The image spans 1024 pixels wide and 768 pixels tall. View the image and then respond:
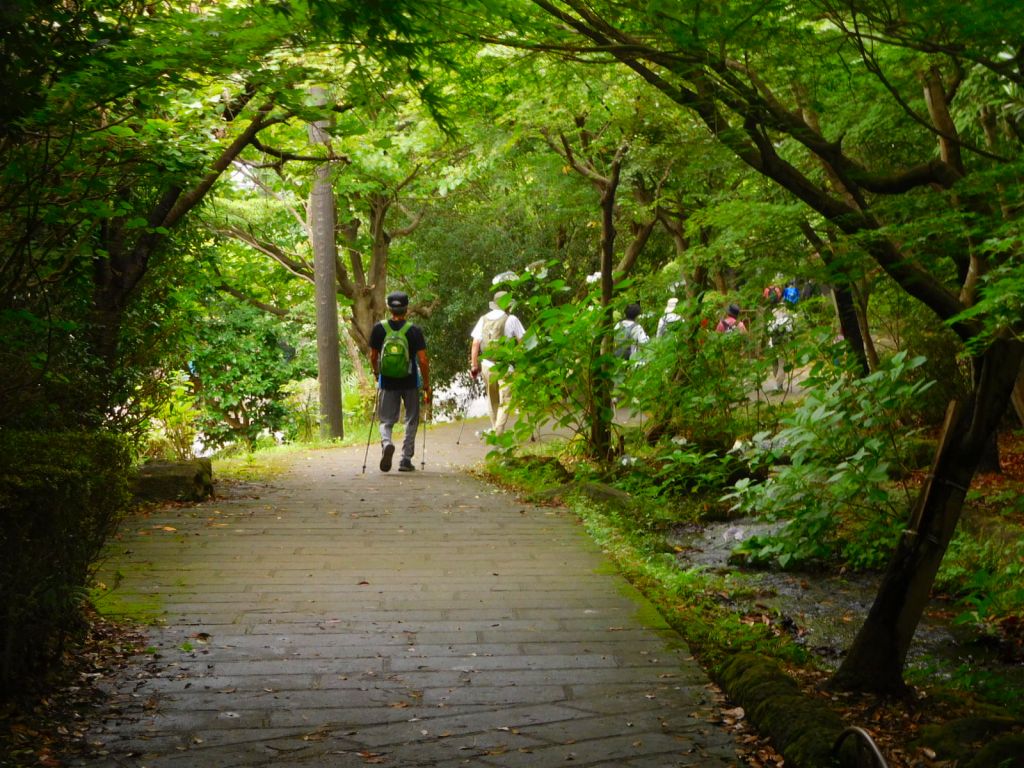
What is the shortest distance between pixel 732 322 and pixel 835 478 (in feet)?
31.8

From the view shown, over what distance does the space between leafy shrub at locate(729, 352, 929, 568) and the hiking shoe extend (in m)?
5.27

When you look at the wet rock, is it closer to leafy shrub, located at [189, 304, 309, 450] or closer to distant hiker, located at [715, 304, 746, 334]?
distant hiker, located at [715, 304, 746, 334]

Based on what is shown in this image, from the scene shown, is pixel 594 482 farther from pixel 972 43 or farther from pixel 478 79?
pixel 972 43

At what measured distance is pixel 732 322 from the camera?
691 inches

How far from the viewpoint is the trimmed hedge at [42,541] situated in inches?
189

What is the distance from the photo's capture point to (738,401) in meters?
12.2

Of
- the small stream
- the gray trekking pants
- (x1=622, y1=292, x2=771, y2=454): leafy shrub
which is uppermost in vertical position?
(x1=622, y1=292, x2=771, y2=454): leafy shrub

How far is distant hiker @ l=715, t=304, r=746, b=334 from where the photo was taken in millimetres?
13283

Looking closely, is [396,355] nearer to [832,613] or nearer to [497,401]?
[497,401]

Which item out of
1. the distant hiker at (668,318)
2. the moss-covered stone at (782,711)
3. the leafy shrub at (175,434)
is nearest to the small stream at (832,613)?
the moss-covered stone at (782,711)

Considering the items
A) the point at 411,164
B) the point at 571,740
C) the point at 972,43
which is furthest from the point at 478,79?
the point at 411,164

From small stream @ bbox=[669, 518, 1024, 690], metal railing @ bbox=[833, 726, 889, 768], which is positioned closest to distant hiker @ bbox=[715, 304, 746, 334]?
small stream @ bbox=[669, 518, 1024, 690]

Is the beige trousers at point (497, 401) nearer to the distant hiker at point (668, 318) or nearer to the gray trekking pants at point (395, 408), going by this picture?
the gray trekking pants at point (395, 408)

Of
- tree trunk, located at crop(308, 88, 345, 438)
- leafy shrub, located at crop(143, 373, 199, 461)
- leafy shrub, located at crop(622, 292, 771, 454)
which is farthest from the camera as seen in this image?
tree trunk, located at crop(308, 88, 345, 438)
